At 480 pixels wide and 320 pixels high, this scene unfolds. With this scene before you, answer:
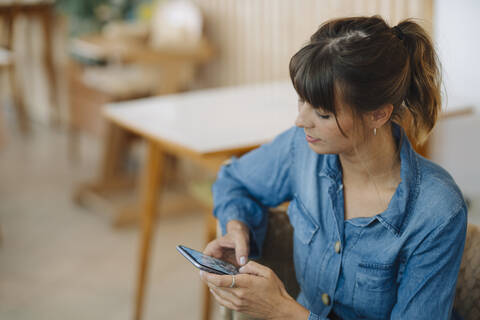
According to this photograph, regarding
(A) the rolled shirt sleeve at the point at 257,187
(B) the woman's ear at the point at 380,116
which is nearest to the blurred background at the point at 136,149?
(A) the rolled shirt sleeve at the point at 257,187

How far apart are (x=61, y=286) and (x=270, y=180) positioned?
1.64m

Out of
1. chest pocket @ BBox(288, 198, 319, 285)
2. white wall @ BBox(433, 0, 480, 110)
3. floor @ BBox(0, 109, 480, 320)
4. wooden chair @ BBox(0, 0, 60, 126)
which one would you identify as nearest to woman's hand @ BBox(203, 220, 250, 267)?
chest pocket @ BBox(288, 198, 319, 285)

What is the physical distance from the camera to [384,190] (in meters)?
1.21

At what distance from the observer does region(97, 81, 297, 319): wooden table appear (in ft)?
6.64

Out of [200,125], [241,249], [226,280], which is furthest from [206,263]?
[200,125]

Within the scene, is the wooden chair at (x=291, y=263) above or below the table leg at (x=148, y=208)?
above

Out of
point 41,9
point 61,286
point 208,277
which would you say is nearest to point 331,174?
point 208,277

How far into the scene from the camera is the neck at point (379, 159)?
1.19 metres

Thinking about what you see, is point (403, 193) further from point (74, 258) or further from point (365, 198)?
point (74, 258)

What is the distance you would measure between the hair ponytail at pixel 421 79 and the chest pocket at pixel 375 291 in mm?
263

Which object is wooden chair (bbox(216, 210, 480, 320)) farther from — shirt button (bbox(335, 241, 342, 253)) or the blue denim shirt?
shirt button (bbox(335, 241, 342, 253))

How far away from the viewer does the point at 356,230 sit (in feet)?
3.98

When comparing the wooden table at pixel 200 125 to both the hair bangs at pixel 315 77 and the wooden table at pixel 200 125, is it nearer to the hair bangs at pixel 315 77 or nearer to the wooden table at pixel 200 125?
the wooden table at pixel 200 125

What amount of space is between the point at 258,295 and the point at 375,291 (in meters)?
0.22
